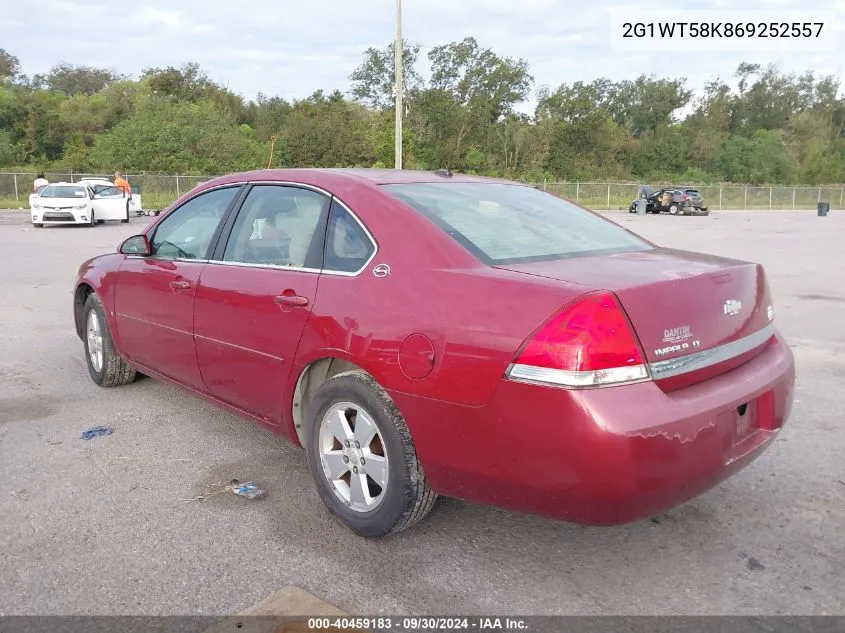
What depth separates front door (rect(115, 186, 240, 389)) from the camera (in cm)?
420

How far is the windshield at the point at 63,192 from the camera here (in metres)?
23.8

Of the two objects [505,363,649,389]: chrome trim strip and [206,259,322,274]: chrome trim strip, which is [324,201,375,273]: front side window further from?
[505,363,649,389]: chrome trim strip

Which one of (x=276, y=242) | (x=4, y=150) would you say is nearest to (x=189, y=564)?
(x=276, y=242)

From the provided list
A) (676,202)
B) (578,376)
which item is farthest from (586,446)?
(676,202)

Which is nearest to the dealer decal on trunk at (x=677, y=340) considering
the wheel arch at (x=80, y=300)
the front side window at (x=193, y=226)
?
the front side window at (x=193, y=226)

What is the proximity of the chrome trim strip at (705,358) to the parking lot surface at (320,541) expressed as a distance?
85 cm

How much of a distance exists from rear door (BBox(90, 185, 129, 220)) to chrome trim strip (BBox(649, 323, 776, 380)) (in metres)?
25.9

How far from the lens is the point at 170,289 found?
14.2ft

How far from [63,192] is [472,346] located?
24.9 m

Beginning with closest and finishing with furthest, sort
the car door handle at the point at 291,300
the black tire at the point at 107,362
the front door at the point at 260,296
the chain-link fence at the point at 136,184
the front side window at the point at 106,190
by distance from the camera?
the car door handle at the point at 291,300, the front door at the point at 260,296, the black tire at the point at 107,362, the front side window at the point at 106,190, the chain-link fence at the point at 136,184

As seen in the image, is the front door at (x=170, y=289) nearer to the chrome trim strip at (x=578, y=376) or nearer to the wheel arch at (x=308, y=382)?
the wheel arch at (x=308, y=382)

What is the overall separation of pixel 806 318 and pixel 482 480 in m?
6.92

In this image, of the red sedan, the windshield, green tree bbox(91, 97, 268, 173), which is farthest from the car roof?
green tree bbox(91, 97, 268, 173)

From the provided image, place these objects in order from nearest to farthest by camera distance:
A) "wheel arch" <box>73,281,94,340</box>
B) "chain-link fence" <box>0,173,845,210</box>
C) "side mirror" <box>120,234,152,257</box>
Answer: "side mirror" <box>120,234,152,257</box>
"wheel arch" <box>73,281,94,340</box>
"chain-link fence" <box>0,173,845,210</box>
